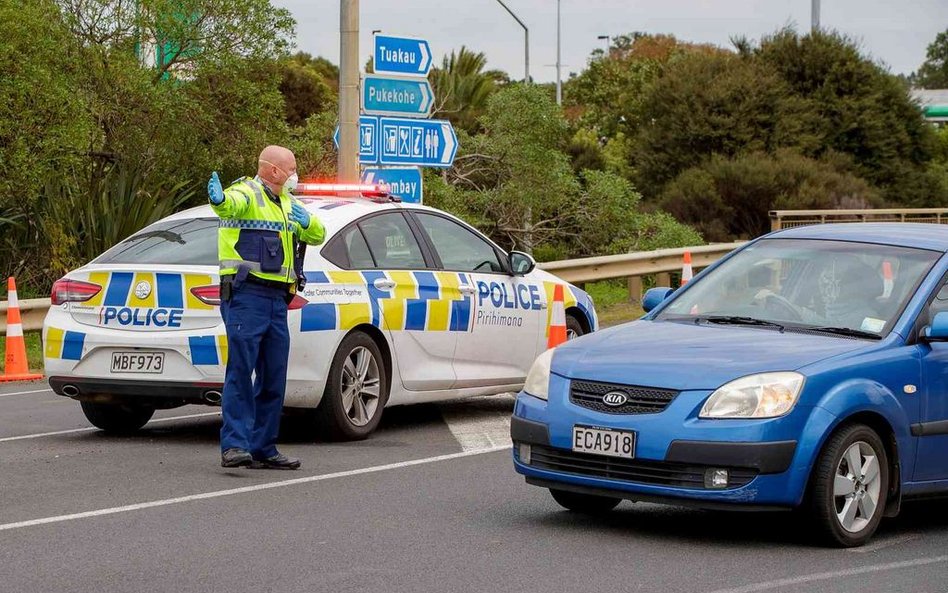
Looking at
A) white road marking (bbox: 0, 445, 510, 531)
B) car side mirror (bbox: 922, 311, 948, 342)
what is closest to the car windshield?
car side mirror (bbox: 922, 311, 948, 342)

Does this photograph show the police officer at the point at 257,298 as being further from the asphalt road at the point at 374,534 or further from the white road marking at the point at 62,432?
the white road marking at the point at 62,432

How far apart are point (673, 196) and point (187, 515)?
26.4 meters

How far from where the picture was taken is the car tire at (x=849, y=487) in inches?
276

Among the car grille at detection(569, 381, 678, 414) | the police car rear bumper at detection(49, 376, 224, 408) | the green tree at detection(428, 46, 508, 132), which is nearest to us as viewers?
the car grille at detection(569, 381, 678, 414)

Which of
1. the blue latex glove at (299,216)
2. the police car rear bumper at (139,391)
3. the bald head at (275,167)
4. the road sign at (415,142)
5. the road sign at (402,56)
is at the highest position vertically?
the road sign at (402,56)

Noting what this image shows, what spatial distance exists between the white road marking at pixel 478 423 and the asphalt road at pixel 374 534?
270 mm

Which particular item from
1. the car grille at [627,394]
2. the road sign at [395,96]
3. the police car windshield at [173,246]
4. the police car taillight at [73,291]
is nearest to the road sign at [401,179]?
the road sign at [395,96]

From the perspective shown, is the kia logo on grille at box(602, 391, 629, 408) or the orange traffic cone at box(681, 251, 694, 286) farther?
the orange traffic cone at box(681, 251, 694, 286)

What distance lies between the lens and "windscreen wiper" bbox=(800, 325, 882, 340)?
24.8ft

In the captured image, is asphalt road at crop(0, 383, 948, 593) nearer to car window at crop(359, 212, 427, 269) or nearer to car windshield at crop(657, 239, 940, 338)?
car windshield at crop(657, 239, 940, 338)

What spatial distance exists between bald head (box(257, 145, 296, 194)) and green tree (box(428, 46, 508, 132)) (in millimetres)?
27924

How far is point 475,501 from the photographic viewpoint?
328 inches

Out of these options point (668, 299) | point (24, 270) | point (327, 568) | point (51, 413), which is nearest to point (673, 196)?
point (24, 270)

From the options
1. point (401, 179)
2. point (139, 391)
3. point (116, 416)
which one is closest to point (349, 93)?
point (401, 179)
